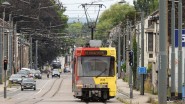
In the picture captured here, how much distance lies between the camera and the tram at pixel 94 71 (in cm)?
4034

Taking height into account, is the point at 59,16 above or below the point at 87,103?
above

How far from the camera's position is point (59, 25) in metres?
131

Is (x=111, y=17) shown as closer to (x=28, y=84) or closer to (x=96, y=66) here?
(x=28, y=84)

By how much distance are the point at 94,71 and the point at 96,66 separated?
1.18ft

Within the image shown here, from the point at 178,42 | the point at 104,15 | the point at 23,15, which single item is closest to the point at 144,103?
the point at 178,42

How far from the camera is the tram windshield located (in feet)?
133

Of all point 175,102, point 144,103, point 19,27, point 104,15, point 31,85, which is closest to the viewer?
point 175,102

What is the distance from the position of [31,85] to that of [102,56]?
3634 centimetres

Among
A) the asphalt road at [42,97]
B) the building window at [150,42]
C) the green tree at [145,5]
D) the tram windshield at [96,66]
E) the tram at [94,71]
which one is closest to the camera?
the tram at [94,71]

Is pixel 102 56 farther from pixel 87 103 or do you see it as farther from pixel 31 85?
pixel 31 85

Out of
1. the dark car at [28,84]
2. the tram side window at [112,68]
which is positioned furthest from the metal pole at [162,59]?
the dark car at [28,84]

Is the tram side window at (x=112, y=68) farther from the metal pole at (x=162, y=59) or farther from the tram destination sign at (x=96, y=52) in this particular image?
the metal pole at (x=162, y=59)

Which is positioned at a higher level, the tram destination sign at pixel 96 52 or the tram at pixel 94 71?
the tram destination sign at pixel 96 52

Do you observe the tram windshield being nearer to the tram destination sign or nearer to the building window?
the tram destination sign
